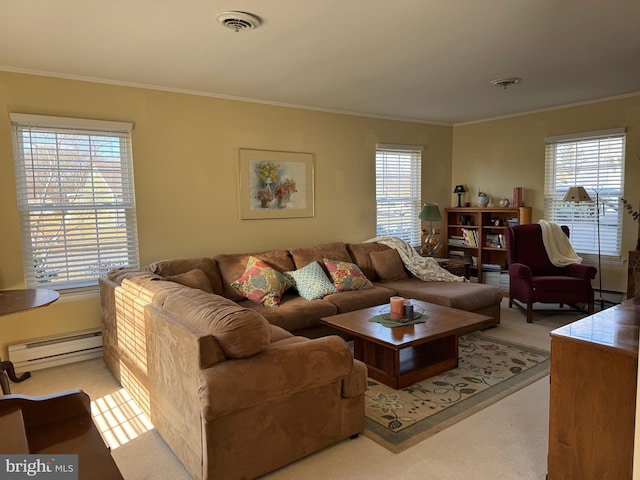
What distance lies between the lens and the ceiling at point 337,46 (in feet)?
8.04

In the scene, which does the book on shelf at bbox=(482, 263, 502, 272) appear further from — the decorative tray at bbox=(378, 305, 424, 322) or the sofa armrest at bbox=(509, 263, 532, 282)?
the decorative tray at bbox=(378, 305, 424, 322)

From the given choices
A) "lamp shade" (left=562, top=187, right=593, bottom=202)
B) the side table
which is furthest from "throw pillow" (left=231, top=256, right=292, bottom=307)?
"lamp shade" (left=562, top=187, right=593, bottom=202)

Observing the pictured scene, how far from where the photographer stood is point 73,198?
12.2 feet

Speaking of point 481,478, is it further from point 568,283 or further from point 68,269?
point 68,269

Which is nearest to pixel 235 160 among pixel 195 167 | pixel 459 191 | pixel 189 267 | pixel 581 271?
pixel 195 167

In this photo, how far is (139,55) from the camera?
3.17 metres

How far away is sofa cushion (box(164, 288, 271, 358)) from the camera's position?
198 cm

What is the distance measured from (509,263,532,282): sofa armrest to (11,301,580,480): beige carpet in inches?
72.3

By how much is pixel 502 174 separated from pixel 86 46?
4991 millimetres

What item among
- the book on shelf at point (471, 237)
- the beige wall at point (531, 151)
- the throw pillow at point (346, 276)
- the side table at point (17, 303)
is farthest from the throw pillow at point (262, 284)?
the beige wall at point (531, 151)

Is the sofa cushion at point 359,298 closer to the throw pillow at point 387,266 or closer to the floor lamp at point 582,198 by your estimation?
the throw pillow at point 387,266

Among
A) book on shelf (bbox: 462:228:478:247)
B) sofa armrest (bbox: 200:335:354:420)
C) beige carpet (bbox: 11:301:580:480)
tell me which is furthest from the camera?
book on shelf (bbox: 462:228:478:247)

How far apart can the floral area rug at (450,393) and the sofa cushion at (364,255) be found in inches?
55.0

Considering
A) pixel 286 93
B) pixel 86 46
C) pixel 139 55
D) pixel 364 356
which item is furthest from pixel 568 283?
pixel 86 46
